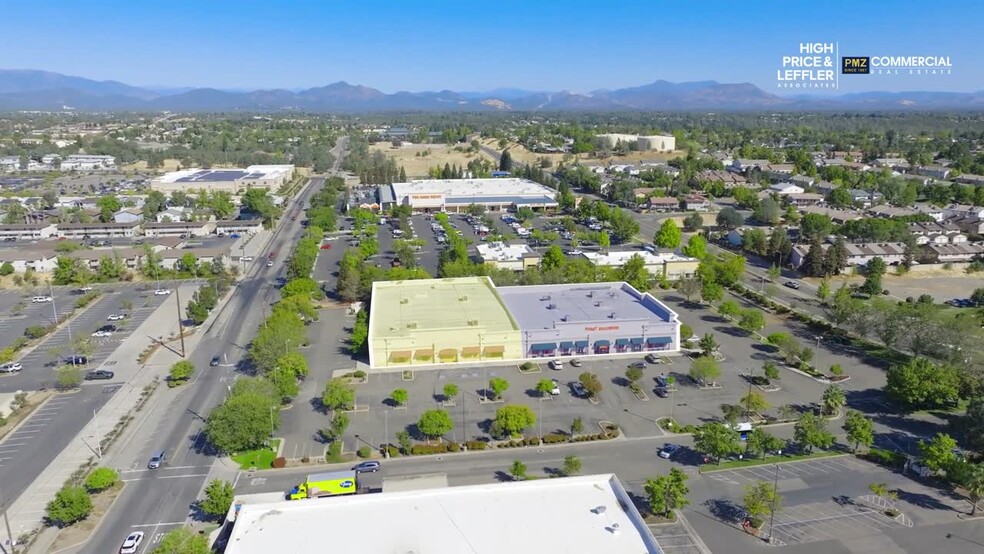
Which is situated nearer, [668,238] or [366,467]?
[366,467]

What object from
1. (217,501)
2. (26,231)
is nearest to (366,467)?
(217,501)

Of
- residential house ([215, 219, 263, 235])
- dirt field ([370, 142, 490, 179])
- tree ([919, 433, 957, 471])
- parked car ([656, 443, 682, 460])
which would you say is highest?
dirt field ([370, 142, 490, 179])

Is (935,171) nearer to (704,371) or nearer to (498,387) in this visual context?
(704,371)

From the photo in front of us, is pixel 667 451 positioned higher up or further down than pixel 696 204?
further down

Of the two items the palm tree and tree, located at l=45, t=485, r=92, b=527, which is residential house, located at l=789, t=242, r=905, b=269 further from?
tree, located at l=45, t=485, r=92, b=527

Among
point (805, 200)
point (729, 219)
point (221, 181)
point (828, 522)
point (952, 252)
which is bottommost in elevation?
point (828, 522)

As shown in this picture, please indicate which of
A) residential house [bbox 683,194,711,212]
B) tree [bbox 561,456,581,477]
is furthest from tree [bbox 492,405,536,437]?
residential house [bbox 683,194,711,212]

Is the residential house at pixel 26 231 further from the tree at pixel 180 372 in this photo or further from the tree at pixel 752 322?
the tree at pixel 752 322
